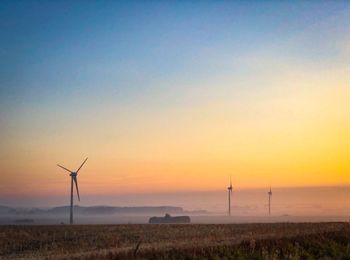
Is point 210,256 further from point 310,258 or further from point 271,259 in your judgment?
point 310,258

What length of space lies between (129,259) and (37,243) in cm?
2322

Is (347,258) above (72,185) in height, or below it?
below

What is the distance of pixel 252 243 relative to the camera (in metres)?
36.8

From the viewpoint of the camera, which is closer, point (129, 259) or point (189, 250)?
point (129, 259)

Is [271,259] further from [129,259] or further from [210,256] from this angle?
[129,259]

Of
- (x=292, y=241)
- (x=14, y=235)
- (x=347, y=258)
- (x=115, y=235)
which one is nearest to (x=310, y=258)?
(x=347, y=258)

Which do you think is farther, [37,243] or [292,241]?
[37,243]

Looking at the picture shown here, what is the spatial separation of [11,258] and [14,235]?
2070cm

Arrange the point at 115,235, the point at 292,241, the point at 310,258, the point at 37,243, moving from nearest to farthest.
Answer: the point at 310,258 → the point at 292,241 → the point at 37,243 → the point at 115,235

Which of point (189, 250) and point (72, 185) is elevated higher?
point (72, 185)

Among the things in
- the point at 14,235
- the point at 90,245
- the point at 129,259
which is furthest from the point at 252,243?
the point at 14,235

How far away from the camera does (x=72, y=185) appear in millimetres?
120562

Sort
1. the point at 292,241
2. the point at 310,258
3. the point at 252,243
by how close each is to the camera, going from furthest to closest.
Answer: the point at 292,241 < the point at 252,243 < the point at 310,258

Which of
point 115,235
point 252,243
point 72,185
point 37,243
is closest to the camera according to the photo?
point 252,243
